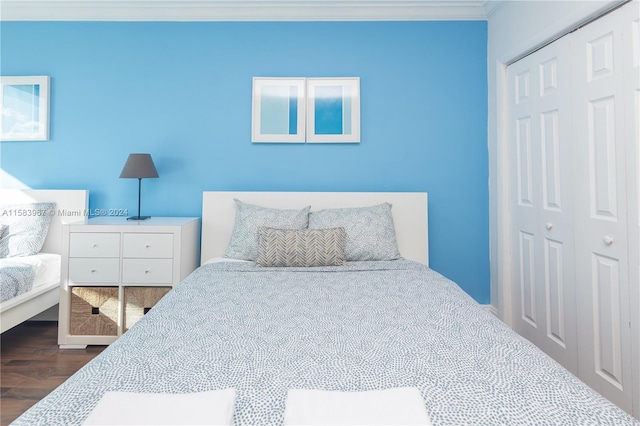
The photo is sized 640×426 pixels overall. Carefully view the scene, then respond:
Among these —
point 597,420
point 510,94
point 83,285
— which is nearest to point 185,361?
point 597,420

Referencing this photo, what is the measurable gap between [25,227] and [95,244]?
2.15ft

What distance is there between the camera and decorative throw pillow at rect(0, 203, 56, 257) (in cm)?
249

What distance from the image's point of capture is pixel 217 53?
281cm

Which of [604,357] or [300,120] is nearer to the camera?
[604,357]

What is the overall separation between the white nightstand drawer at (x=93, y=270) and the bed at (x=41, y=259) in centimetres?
26

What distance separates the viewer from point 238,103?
2.81m

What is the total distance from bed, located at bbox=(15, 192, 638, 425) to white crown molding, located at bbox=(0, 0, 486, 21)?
83.1 inches

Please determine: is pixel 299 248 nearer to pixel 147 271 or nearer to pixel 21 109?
pixel 147 271

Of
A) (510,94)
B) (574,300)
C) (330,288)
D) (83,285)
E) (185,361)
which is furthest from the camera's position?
(510,94)

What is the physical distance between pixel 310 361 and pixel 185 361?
34 cm

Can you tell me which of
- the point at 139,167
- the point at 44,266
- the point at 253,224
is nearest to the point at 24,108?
the point at 139,167

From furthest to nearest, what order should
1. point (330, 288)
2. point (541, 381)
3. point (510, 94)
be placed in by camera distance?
point (510, 94) < point (330, 288) < point (541, 381)

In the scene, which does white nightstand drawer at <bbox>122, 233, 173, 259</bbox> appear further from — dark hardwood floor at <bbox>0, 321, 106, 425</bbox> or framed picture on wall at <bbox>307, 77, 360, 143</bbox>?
framed picture on wall at <bbox>307, 77, 360, 143</bbox>

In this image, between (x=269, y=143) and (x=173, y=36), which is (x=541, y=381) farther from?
(x=173, y=36)
